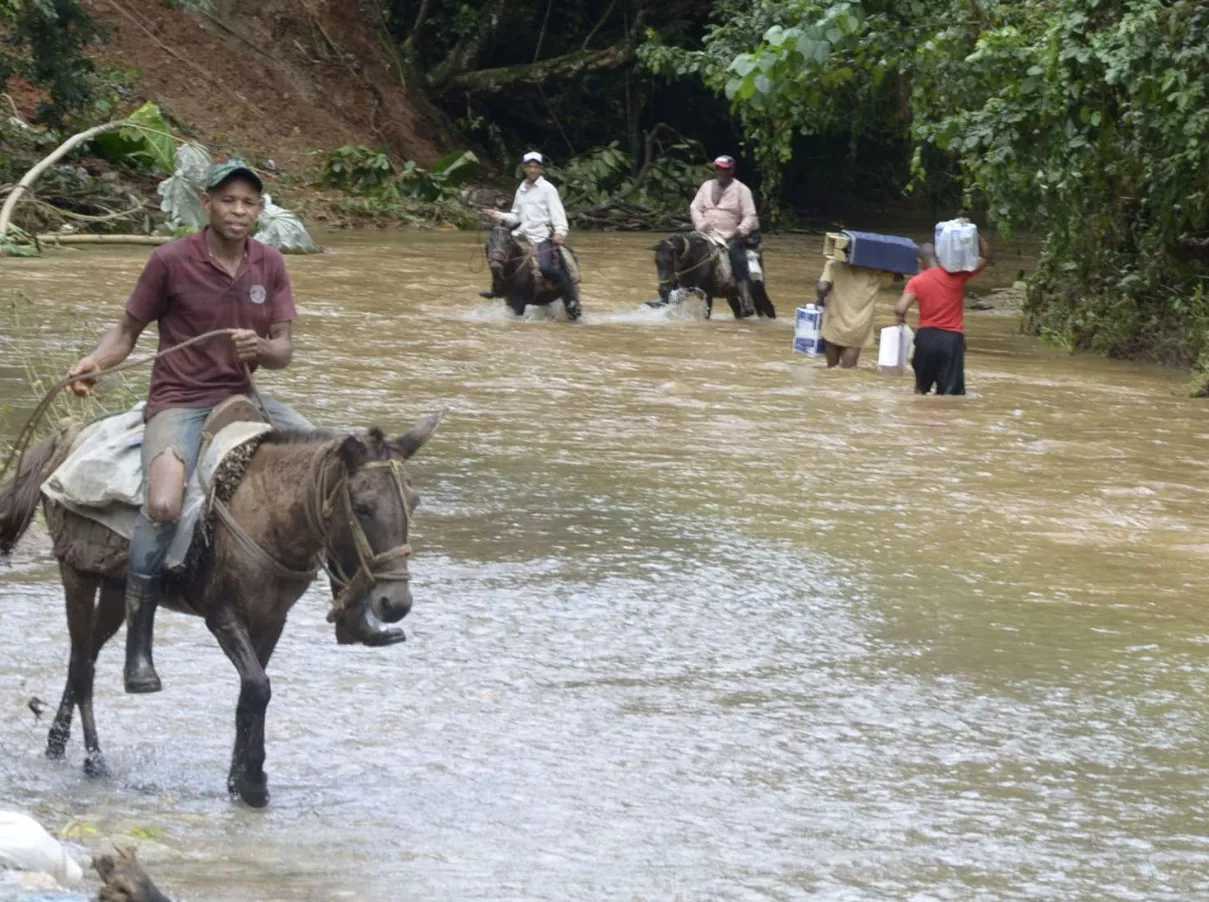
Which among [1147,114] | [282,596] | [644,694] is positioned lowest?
[644,694]

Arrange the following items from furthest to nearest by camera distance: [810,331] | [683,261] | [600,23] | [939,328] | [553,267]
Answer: [600,23]
[683,261]
[553,267]
[810,331]
[939,328]

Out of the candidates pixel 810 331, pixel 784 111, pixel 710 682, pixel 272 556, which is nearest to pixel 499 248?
pixel 810 331

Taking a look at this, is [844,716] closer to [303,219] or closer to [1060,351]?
[1060,351]

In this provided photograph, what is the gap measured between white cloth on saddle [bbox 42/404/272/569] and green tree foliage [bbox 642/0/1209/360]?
11.5m

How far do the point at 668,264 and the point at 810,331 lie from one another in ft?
12.3

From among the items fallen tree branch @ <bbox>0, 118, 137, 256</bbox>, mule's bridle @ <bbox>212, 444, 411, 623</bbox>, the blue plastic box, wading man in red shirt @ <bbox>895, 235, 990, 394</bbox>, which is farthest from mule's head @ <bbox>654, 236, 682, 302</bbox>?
mule's bridle @ <bbox>212, 444, 411, 623</bbox>

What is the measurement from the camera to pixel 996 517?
1075cm

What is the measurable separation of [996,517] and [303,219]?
21464 mm

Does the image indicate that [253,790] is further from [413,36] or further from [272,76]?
[413,36]

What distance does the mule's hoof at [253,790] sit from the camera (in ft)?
18.8

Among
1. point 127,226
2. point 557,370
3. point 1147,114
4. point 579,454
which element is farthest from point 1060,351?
point 127,226

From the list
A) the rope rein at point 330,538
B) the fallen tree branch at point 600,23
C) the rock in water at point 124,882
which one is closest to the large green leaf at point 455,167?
the fallen tree branch at point 600,23

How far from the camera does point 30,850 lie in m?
4.77

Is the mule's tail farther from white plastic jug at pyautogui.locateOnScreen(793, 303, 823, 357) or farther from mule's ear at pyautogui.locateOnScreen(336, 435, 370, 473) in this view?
white plastic jug at pyautogui.locateOnScreen(793, 303, 823, 357)
